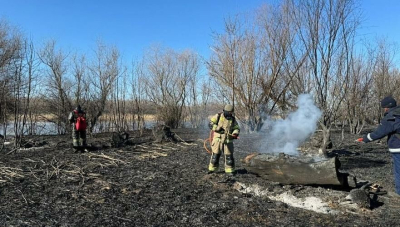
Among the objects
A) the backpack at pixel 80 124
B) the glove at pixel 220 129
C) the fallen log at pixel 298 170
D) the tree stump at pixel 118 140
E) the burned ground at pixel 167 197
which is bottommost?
the burned ground at pixel 167 197

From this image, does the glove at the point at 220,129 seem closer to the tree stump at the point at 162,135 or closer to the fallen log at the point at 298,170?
the fallen log at the point at 298,170

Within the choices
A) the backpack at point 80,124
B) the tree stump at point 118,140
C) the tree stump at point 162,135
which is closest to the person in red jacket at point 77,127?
the backpack at point 80,124

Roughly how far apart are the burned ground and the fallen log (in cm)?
16

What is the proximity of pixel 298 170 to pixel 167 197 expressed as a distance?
2460 mm

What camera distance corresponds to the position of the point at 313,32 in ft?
27.3

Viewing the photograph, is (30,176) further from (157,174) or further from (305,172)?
(305,172)

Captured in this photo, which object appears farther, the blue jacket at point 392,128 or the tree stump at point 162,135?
the tree stump at point 162,135

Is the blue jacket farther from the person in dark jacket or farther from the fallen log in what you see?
the fallen log

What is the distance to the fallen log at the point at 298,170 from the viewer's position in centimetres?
500

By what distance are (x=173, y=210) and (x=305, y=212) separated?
2.05 m

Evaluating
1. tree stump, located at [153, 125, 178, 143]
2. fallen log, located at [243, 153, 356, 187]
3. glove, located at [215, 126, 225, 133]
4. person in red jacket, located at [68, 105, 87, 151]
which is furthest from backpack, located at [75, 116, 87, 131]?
fallen log, located at [243, 153, 356, 187]

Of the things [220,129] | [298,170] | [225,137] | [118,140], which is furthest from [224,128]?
[118,140]

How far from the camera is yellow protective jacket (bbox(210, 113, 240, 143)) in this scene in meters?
6.65

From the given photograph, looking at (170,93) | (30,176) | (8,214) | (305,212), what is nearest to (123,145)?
(30,176)
